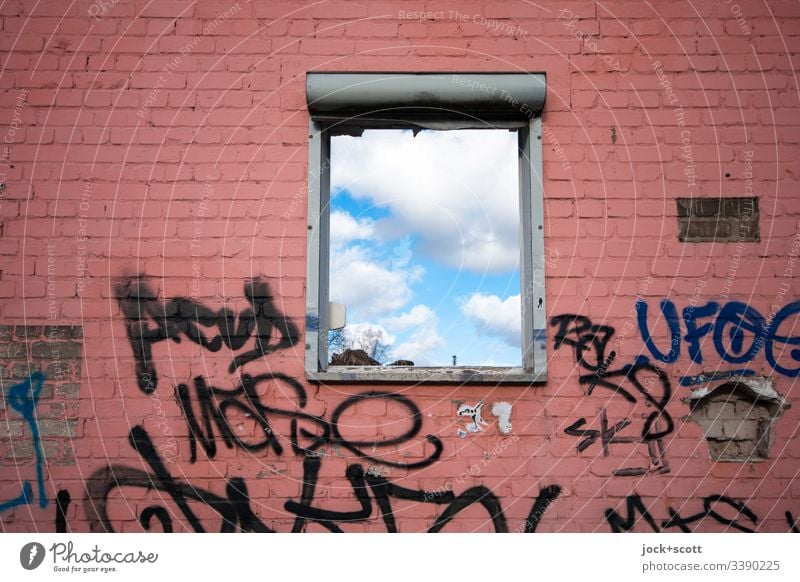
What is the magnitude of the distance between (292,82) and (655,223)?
2123mm

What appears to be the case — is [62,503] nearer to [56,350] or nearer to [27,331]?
[56,350]

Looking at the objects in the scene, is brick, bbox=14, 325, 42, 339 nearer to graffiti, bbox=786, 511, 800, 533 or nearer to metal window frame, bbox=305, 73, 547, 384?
metal window frame, bbox=305, 73, 547, 384

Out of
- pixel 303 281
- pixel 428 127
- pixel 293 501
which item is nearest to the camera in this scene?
pixel 293 501

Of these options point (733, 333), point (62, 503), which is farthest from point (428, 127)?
point (62, 503)

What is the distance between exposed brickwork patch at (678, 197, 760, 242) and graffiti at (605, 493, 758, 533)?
1367mm

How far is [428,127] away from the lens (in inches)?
149

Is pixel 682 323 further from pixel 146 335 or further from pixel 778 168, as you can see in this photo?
pixel 146 335

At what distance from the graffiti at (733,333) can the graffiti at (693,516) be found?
0.73 metres

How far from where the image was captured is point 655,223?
3654 mm

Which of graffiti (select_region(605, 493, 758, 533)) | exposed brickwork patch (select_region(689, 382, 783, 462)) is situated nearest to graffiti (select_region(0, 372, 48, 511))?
graffiti (select_region(605, 493, 758, 533))

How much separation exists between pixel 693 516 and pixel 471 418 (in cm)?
125

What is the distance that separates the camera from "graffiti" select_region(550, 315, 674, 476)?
3.53 meters

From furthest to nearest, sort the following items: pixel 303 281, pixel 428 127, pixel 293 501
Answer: pixel 428 127 → pixel 303 281 → pixel 293 501
